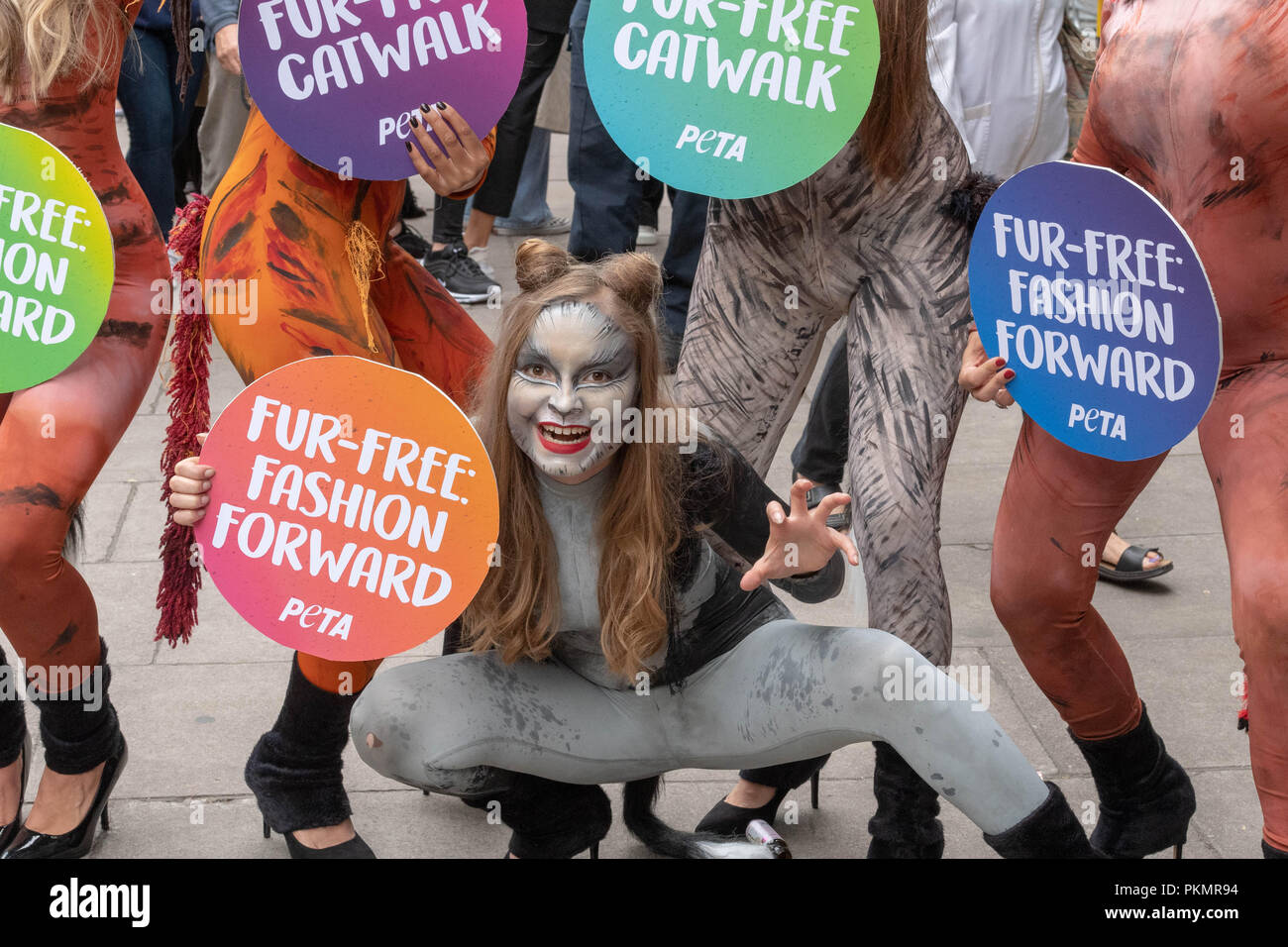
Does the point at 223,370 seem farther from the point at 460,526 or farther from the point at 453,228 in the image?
the point at 460,526

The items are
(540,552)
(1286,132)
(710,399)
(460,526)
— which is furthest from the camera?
(710,399)

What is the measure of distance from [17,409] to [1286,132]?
197cm

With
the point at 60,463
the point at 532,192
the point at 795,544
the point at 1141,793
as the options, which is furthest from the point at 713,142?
the point at 532,192

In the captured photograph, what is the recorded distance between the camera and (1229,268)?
7.43ft

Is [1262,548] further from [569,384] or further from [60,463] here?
[60,463]

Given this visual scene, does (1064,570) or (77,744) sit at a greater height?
(1064,570)

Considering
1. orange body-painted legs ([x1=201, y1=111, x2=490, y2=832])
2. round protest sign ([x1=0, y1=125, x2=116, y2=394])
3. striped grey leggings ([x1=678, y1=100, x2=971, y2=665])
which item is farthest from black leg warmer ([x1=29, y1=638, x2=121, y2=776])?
striped grey leggings ([x1=678, y1=100, x2=971, y2=665])

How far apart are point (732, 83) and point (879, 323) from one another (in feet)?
1.55

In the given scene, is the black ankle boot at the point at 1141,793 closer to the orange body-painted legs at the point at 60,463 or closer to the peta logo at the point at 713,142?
the peta logo at the point at 713,142

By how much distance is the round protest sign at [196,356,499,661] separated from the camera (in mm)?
2354

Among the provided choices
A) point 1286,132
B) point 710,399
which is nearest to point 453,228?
point 710,399

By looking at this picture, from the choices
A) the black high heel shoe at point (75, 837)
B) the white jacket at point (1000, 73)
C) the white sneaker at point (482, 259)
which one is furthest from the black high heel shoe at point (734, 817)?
the white sneaker at point (482, 259)

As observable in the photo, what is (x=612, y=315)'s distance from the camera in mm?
2479

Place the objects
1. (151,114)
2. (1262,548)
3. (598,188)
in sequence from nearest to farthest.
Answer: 1. (1262,548)
2. (598,188)
3. (151,114)
